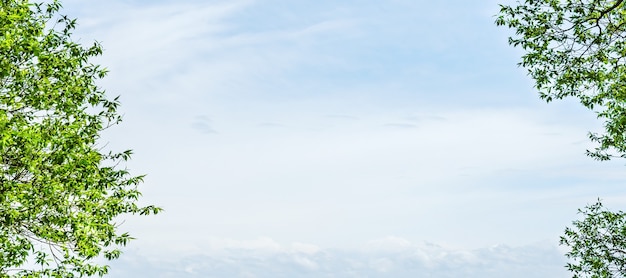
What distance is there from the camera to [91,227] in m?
26.4

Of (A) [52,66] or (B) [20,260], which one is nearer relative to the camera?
(B) [20,260]

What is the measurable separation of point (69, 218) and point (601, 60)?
69.2ft

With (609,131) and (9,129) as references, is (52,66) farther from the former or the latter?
(609,131)

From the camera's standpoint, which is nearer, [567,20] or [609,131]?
[567,20]

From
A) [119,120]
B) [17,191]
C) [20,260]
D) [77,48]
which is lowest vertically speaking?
[20,260]

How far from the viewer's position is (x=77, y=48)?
29.0 metres

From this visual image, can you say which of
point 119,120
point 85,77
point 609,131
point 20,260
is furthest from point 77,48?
point 609,131

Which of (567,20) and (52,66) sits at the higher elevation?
(567,20)

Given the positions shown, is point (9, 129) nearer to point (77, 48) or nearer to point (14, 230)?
point (14, 230)

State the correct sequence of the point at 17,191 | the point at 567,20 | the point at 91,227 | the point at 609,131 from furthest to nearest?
the point at 609,131 → the point at 567,20 → the point at 91,227 → the point at 17,191

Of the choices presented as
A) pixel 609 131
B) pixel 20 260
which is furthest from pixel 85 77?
pixel 609 131

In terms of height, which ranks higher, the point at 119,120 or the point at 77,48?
the point at 77,48

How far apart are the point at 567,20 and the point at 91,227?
1925cm

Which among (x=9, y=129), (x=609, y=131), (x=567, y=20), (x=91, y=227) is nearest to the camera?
(x=9, y=129)
